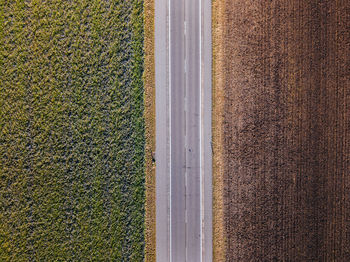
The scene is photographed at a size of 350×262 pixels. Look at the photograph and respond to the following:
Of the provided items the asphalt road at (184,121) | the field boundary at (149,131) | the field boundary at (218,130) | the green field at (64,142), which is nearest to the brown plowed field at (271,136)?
the field boundary at (218,130)

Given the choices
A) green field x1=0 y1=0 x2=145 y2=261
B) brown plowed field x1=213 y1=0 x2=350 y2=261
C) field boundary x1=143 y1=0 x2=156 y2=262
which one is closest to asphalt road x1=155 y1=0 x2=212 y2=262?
field boundary x1=143 y1=0 x2=156 y2=262

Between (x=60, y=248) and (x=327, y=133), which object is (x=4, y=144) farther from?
(x=327, y=133)

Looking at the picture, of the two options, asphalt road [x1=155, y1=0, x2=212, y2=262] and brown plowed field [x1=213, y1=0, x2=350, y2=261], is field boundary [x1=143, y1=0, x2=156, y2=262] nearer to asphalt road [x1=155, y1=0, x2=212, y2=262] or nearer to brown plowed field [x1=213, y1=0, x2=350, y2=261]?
asphalt road [x1=155, y1=0, x2=212, y2=262]

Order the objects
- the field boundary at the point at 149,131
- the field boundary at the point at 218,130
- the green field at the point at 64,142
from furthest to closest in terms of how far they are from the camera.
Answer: the field boundary at the point at 218,130
the field boundary at the point at 149,131
the green field at the point at 64,142

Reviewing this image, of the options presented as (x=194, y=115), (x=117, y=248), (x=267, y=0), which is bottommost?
(x=117, y=248)

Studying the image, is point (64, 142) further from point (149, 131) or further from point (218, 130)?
point (218, 130)

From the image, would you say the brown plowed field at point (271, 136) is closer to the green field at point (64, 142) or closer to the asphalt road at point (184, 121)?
the asphalt road at point (184, 121)

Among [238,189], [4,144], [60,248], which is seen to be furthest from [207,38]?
[60,248]
